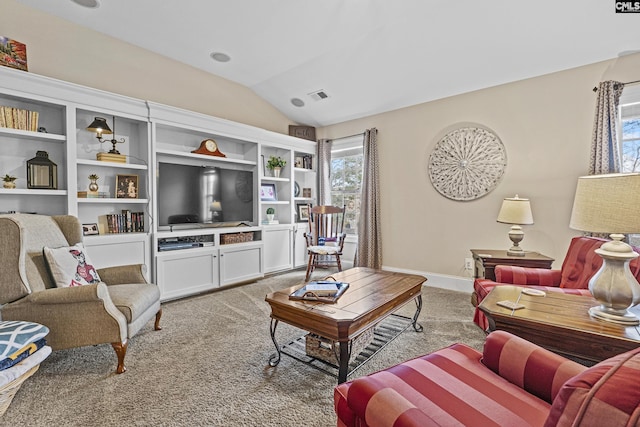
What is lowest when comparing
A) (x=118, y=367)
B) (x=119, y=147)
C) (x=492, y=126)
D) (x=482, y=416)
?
(x=118, y=367)

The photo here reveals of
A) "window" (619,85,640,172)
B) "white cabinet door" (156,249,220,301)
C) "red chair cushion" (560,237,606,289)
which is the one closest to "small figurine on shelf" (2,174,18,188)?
"white cabinet door" (156,249,220,301)

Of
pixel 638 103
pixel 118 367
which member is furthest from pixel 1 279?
pixel 638 103

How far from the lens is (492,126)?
356 cm

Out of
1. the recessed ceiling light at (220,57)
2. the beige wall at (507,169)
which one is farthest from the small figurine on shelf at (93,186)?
the beige wall at (507,169)

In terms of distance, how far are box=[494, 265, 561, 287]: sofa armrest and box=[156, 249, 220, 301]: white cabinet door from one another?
3.14 m

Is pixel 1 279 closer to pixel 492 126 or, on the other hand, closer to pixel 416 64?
pixel 416 64

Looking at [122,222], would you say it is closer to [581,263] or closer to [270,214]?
[270,214]

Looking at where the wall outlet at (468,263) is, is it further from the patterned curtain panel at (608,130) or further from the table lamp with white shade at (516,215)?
the patterned curtain panel at (608,130)

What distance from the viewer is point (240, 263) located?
4074 mm

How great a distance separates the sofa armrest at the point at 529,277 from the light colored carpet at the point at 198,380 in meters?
0.51

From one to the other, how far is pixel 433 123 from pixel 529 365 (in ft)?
11.4

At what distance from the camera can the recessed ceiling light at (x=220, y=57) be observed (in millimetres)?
3662

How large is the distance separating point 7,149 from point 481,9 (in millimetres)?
4497

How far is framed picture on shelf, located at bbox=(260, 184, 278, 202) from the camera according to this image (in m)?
4.70
